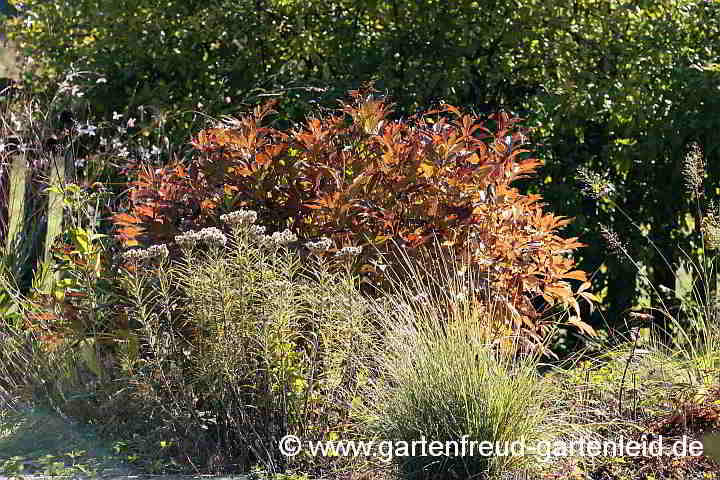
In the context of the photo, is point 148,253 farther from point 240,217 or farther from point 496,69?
point 496,69

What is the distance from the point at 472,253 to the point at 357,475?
1.33 meters

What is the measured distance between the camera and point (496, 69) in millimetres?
6652

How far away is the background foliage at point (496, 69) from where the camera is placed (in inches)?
245

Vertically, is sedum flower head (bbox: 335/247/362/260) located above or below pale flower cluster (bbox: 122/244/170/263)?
below

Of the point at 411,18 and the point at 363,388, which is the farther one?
the point at 411,18

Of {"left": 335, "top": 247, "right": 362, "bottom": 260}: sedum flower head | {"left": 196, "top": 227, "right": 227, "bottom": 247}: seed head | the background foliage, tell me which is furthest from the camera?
the background foliage

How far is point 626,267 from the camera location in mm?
6219

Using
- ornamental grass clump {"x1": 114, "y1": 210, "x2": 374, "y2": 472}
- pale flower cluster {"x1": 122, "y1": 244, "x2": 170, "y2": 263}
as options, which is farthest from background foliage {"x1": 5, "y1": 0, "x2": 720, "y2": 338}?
ornamental grass clump {"x1": 114, "y1": 210, "x2": 374, "y2": 472}

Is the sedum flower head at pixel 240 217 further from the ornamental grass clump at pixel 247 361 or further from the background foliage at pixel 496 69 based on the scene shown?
the background foliage at pixel 496 69

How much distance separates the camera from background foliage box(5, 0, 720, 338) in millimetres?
6223

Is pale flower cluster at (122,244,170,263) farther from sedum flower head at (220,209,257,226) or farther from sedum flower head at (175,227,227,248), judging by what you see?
sedum flower head at (220,209,257,226)

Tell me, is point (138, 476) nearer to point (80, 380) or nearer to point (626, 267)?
point (80, 380)

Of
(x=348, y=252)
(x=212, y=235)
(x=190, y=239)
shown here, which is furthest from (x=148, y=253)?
(x=348, y=252)

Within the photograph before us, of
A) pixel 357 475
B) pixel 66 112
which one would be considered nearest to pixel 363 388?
pixel 357 475
